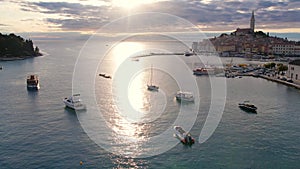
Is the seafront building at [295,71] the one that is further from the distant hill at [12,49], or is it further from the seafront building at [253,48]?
the distant hill at [12,49]

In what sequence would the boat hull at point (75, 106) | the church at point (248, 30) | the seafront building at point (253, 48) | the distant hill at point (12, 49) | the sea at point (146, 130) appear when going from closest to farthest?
the sea at point (146, 130)
the boat hull at point (75, 106)
the distant hill at point (12, 49)
the seafront building at point (253, 48)
the church at point (248, 30)

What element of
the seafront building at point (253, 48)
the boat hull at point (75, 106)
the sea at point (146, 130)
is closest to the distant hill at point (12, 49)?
the sea at point (146, 130)

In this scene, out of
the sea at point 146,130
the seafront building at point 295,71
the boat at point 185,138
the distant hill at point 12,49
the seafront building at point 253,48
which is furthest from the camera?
the seafront building at point 253,48

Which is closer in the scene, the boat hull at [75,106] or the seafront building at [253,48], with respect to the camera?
the boat hull at [75,106]

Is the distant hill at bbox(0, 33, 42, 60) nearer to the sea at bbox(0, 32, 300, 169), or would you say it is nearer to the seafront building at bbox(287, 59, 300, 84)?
the sea at bbox(0, 32, 300, 169)

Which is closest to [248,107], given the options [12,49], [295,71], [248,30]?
[295,71]

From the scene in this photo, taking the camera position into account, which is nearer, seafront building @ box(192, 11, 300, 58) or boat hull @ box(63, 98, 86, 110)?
boat hull @ box(63, 98, 86, 110)

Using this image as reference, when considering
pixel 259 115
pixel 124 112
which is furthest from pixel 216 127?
pixel 124 112

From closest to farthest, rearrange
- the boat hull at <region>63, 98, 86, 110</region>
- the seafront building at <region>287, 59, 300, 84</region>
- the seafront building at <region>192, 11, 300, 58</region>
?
the boat hull at <region>63, 98, 86, 110</region>, the seafront building at <region>287, 59, 300, 84</region>, the seafront building at <region>192, 11, 300, 58</region>

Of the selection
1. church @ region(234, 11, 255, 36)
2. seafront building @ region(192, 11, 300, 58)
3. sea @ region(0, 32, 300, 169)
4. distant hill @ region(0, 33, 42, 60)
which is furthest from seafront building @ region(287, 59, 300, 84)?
church @ region(234, 11, 255, 36)

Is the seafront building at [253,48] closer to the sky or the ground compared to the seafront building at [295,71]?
closer to the sky

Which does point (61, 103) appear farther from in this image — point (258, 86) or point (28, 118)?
point (258, 86)
